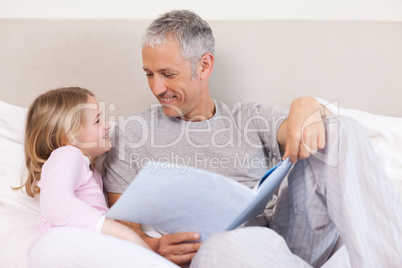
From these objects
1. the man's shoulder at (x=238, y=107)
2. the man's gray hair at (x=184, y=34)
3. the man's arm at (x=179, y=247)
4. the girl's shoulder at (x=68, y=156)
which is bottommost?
the man's arm at (x=179, y=247)

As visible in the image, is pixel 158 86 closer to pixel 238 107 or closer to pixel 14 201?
pixel 238 107

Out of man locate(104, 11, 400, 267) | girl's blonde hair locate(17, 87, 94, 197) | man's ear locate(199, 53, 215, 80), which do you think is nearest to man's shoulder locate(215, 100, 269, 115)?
man locate(104, 11, 400, 267)

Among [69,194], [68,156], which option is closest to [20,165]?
[68,156]

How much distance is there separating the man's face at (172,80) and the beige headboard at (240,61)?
20 cm

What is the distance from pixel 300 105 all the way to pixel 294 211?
0.28 metres

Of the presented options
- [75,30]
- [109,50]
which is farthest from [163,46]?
[75,30]

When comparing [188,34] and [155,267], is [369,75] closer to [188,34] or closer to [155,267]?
[188,34]

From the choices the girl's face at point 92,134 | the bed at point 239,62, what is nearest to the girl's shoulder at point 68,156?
the girl's face at point 92,134

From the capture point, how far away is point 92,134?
1.30 meters

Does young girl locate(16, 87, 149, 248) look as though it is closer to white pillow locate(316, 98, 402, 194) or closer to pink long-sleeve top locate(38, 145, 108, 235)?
pink long-sleeve top locate(38, 145, 108, 235)

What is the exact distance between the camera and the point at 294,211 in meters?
1.13

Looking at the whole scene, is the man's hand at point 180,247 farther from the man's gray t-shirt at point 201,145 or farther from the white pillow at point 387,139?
the white pillow at point 387,139

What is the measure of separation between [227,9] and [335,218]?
3.11 ft

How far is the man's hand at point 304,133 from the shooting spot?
100 cm
